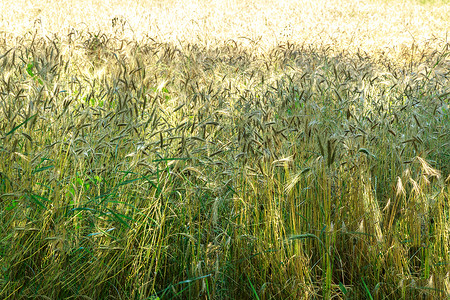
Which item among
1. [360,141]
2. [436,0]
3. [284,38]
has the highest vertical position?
[436,0]

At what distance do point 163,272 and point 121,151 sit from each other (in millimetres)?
724

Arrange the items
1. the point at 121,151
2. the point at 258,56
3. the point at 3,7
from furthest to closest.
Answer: the point at 3,7, the point at 258,56, the point at 121,151

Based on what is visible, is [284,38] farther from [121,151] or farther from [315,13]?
[121,151]

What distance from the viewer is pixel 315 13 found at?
33.7 ft

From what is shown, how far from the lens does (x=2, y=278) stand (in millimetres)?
1532

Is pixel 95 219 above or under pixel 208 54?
under

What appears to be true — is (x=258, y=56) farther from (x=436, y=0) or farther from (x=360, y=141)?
(x=436, y=0)

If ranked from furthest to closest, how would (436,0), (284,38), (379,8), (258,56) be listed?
(436,0), (379,8), (284,38), (258,56)

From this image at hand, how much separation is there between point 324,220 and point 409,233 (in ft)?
1.17

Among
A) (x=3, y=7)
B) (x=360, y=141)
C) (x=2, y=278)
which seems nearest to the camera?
(x=2, y=278)

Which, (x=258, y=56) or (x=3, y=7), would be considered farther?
(x=3, y=7)

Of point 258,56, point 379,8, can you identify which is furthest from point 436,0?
point 258,56

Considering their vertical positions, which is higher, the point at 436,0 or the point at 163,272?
the point at 436,0

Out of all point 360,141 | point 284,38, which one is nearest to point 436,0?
point 284,38
